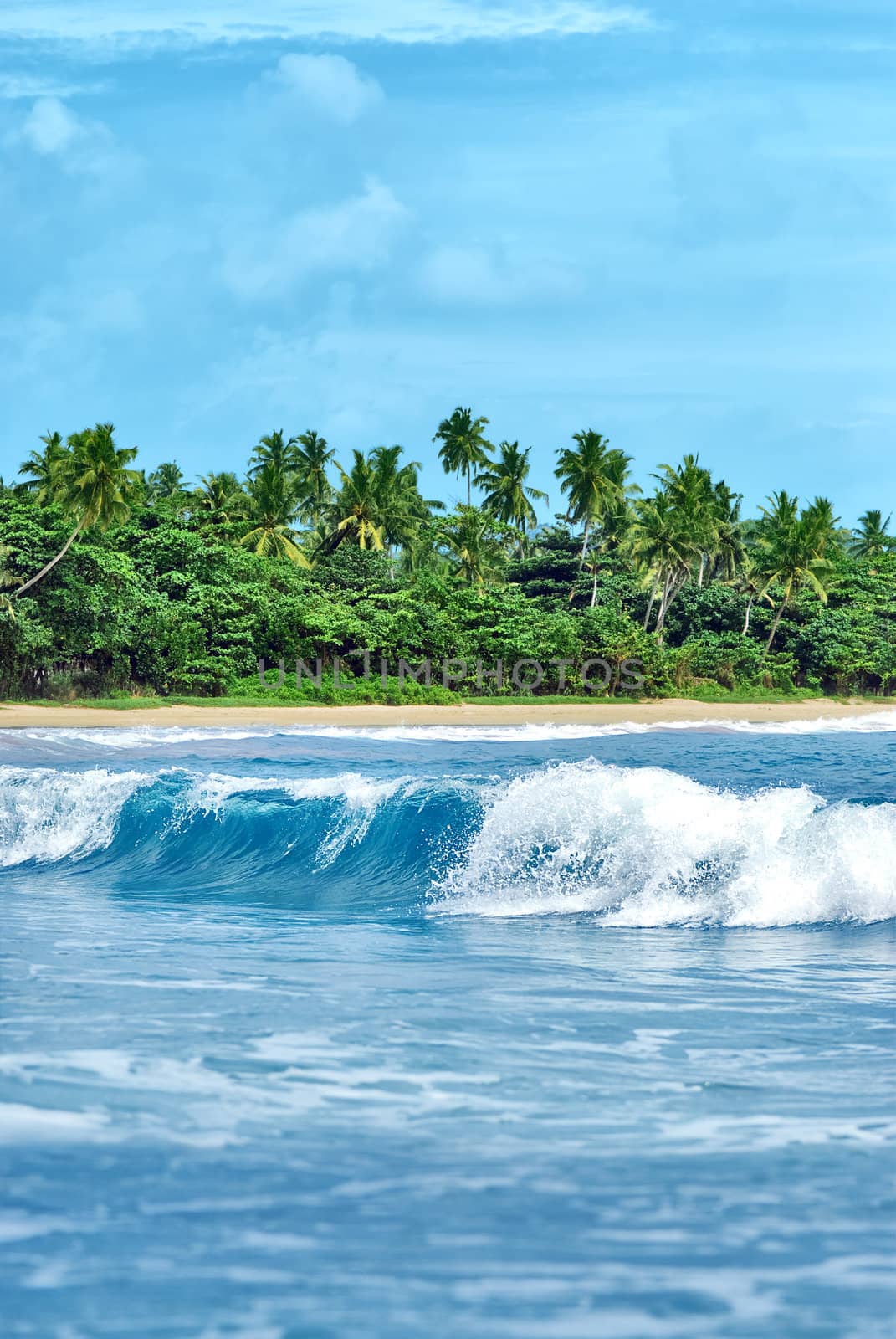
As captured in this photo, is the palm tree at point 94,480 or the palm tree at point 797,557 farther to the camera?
the palm tree at point 797,557

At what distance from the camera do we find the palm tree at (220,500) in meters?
54.1

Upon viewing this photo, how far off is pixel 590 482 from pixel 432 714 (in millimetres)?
20070

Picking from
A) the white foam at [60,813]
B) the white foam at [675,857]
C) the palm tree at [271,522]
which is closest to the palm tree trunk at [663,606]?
the palm tree at [271,522]

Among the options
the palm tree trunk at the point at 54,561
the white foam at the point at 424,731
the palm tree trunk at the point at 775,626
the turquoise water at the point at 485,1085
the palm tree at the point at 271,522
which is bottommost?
the white foam at the point at 424,731

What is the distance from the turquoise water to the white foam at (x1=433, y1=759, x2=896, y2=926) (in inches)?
1.2

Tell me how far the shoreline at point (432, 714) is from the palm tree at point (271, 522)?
10.1m

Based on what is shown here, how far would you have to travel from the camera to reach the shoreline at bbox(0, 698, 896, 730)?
131 feet

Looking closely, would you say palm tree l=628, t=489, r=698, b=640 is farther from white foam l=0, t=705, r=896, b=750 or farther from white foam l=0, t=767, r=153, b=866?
white foam l=0, t=767, r=153, b=866

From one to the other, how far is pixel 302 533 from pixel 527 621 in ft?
56.5

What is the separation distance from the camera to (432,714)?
145 feet

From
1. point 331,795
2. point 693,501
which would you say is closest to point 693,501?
point 693,501

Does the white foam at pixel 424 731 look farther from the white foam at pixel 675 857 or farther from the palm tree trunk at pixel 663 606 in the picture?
the white foam at pixel 675 857

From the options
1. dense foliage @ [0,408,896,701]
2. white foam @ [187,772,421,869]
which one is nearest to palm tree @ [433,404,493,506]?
dense foliage @ [0,408,896,701]

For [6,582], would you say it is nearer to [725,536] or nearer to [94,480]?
[94,480]
